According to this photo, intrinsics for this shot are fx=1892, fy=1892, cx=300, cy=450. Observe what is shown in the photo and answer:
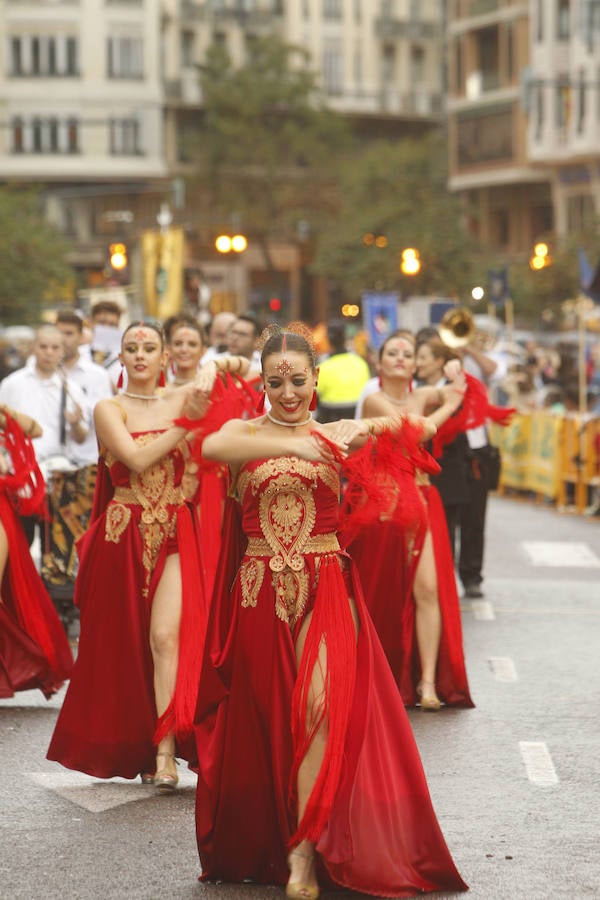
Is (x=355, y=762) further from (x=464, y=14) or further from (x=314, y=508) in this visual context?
(x=464, y=14)

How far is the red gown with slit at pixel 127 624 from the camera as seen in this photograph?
8055 millimetres

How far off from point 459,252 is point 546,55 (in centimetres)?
977

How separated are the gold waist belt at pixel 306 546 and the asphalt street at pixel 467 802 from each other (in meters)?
1.16

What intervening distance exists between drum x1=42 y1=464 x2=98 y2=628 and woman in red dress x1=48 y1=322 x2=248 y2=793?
4011mm

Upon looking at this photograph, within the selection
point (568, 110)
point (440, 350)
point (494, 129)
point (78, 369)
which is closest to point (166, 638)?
point (440, 350)

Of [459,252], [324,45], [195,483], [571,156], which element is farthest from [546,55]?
[195,483]

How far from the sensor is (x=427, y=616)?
10242 mm

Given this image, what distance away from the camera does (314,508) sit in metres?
6.62

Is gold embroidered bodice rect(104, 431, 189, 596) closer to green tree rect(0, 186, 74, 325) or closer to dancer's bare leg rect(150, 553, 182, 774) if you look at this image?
dancer's bare leg rect(150, 553, 182, 774)

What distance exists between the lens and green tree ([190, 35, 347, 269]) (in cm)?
7888

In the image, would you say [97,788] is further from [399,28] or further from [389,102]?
[399,28]

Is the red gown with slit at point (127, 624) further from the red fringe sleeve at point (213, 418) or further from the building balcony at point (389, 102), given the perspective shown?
the building balcony at point (389, 102)

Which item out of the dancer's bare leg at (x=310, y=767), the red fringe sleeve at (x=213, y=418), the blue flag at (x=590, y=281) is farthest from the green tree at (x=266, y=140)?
the dancer's bare leg at (x=310, y=767)

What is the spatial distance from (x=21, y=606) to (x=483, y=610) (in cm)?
502
